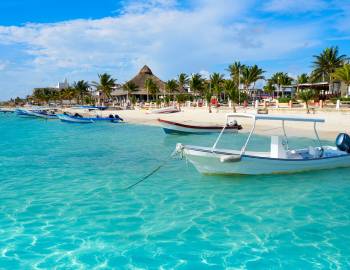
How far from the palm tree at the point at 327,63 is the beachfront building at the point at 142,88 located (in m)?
36.4

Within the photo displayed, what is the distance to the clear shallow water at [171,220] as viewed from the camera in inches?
288

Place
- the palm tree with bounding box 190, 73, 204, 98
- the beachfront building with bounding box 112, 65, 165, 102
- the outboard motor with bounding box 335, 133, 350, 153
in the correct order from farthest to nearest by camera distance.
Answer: the beachfront building with bounding box 112, 65, 165, 102 → the palm tree with bounding box 190, 73, 204, 98 → the outboard motor with bounding box 335, 133, 350, 153

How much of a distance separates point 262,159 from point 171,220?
5.30 m

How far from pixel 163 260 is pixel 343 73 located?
39.8m

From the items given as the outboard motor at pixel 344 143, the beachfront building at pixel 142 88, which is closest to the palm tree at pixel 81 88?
the beachfront building at pixel 142 88

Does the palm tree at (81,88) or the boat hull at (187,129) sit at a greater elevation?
the palm tree at (81,88)

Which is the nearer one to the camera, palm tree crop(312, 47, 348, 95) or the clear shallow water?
the clear shallow water

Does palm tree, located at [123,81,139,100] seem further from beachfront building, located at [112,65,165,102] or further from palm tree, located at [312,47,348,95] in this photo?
palm tree, located at [312,47,348,95]

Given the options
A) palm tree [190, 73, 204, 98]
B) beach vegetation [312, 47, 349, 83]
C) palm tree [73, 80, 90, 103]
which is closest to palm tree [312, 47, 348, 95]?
beach vegetation [312, 47, 349, 83]

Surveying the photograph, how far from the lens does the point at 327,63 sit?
59312 millimetres

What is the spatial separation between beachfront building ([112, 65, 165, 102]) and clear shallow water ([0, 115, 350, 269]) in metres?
70.5

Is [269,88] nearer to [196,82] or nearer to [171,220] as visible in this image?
[196,82]

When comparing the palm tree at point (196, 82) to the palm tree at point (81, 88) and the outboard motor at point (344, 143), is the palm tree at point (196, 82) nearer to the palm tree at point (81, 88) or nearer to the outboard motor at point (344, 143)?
the palm tree at point (81, 88)

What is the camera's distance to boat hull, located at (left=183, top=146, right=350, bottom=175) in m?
13.0
